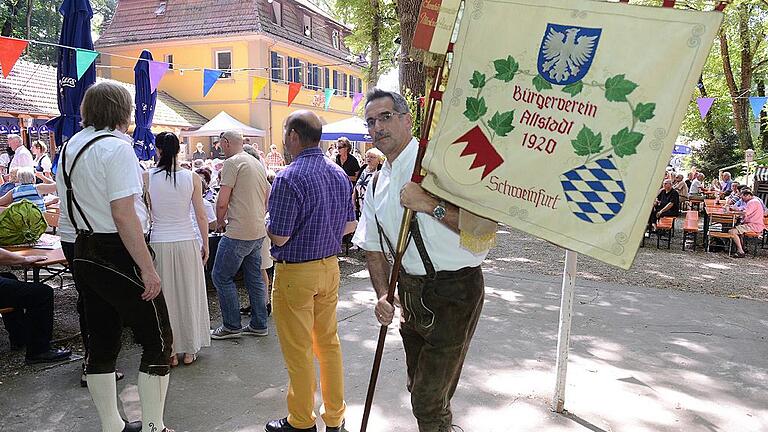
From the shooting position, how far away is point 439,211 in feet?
7.50

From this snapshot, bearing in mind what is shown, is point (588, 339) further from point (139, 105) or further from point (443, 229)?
point (139, 105)

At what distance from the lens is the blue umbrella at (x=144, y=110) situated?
882cm

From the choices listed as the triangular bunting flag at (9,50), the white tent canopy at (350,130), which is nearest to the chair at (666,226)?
the white tent canopy at (350,130)

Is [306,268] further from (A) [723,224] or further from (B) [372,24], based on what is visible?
(B) [372,24]

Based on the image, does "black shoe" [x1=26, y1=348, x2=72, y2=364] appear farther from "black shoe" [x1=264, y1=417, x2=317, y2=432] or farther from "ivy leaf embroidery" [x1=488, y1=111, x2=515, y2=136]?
"ivy leaf embroidery" [x1=488, y1=111, x2=515, y2=136]

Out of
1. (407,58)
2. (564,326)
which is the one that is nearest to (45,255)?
(564,326)

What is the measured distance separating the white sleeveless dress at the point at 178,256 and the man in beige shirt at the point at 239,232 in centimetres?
44

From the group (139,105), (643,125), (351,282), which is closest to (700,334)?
(351,282)

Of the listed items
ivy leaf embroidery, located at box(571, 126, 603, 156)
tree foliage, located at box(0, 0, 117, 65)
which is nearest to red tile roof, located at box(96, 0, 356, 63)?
tree foliage, located at box(0, 0, 117, 65)

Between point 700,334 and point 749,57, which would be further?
point 749,57

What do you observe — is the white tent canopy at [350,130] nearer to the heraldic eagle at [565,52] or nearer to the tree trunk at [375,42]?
the tree trunk at [375,42]

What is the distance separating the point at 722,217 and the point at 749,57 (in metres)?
14.1

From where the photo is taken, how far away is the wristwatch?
2.27m

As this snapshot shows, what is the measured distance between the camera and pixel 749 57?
69.0 feet
